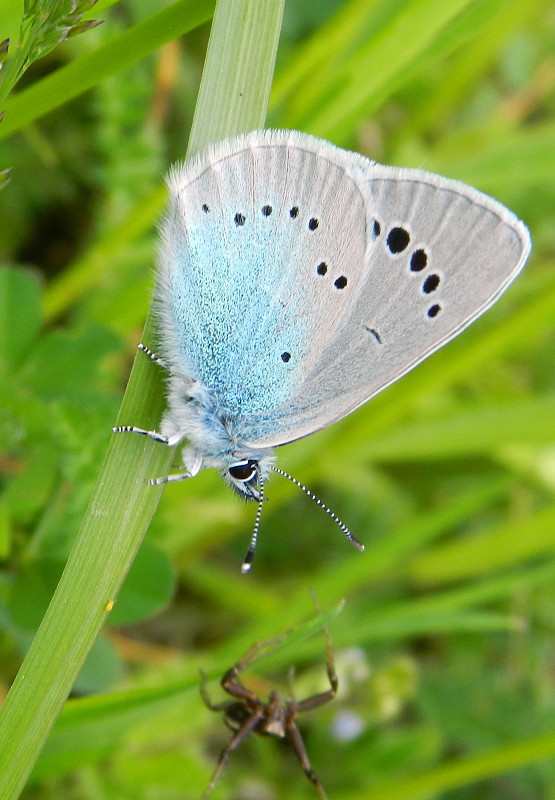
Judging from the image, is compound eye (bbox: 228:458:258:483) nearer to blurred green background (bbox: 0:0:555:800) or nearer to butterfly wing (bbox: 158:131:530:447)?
butterfly wing (bbox: 158:131:530:447)

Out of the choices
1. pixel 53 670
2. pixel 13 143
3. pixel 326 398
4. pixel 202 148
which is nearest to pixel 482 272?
pixel 326 398

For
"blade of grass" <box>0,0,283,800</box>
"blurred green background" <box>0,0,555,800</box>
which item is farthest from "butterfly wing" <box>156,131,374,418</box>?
"blurred green background" <box>0,0,555,800</box>

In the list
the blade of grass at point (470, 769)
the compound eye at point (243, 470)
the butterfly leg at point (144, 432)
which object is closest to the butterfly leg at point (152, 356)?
the butterfly leg at point (144, 432)

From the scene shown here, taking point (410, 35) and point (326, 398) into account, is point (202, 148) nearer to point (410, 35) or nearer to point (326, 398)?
point (326, 398)

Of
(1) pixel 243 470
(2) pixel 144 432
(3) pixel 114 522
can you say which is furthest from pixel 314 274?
(3) pixel 114 522

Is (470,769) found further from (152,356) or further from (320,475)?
(152,356)

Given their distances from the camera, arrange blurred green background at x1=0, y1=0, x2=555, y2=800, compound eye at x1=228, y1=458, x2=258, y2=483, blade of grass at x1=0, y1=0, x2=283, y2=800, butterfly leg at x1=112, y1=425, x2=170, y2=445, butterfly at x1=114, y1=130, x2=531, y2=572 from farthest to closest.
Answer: blurred green background at x1=0, y1=0, x2=555, y2=800
compound eye at x1=228, y1=458, x2=258, y2=483
butterfly at x1=114, y1=130, x2=531, y2=572
butterfly leg at x1=112, y1=425, x2=170, y2=445
blade of grass at x1=0, y1=0, x2=283, y2=800

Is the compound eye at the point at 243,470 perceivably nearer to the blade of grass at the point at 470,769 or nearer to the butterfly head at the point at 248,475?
the butterfly head at the point at 248,475
